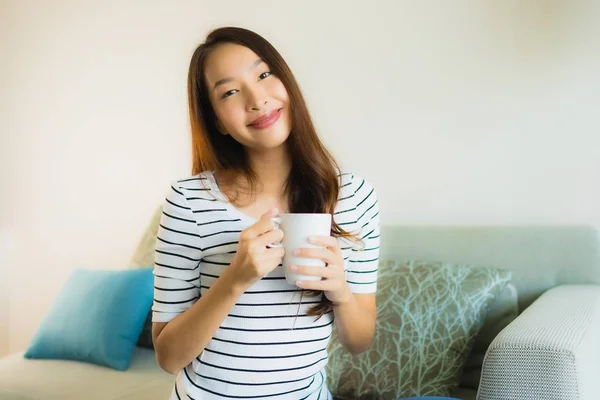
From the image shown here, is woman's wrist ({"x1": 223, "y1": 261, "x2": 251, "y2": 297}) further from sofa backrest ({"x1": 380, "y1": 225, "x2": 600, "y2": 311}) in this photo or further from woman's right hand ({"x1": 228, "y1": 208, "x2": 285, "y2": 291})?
sofa backrest ({"x1": 380, "y1": 225, "x2": 600, "y2": 311})

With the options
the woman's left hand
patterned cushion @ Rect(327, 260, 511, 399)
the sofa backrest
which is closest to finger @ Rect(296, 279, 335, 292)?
the woman's left hand

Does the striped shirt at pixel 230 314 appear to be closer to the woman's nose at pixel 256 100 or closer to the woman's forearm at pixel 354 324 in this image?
the woman's forearm at pixel 354 324

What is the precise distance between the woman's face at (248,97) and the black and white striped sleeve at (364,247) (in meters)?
0.18

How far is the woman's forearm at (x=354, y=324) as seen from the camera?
977mm

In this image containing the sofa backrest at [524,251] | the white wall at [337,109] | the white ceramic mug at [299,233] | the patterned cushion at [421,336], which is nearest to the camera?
the white ceramic mug at [299,233]

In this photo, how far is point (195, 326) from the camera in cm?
89

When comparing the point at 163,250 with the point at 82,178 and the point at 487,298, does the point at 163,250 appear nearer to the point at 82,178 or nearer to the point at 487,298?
the point at 487,298

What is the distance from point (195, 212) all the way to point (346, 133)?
1070 mm

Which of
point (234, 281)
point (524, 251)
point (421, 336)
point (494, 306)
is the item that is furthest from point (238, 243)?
point (524, 251)

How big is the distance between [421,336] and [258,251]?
0.80m

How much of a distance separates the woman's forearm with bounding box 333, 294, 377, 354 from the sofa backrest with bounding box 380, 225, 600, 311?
0.68 metres

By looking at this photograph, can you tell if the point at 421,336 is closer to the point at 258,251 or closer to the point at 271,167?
the point at 271,167

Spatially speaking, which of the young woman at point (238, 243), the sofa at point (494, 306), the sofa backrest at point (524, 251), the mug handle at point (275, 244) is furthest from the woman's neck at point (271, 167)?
the sofa backrest at point (524, 251)

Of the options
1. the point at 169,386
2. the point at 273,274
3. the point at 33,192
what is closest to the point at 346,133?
the point at 169,386
